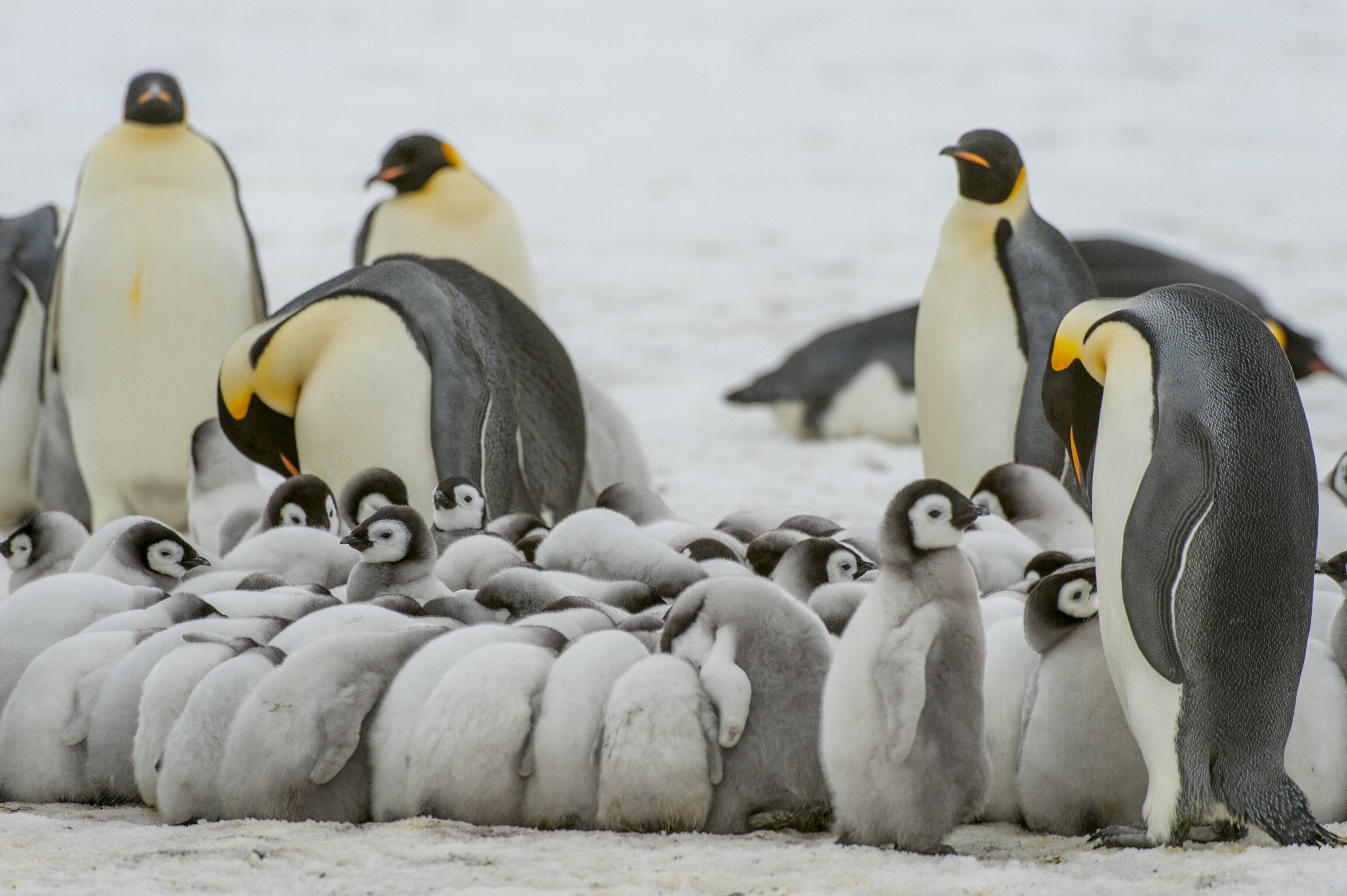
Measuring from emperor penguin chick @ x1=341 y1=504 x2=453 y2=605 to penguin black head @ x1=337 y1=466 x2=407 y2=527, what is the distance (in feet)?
1.45

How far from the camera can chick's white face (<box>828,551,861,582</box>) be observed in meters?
2.81

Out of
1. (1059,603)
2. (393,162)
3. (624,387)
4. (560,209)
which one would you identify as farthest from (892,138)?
(1059,603)

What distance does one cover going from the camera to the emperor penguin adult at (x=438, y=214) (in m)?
5.08

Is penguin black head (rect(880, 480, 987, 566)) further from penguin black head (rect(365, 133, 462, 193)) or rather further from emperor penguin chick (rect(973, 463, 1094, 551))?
penguin black head (rect(365, 133, 462, 193))

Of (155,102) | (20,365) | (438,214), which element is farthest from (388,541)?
(20,365)

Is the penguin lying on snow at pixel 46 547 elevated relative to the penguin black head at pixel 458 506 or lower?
lower

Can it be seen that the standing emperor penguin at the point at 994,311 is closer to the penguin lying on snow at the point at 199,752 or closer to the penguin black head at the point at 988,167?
the penguin black head at the point at 988,167

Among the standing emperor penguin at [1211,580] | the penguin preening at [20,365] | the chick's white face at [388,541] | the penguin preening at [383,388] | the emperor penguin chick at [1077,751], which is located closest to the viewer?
the standing emperor penguin at [1211,580]

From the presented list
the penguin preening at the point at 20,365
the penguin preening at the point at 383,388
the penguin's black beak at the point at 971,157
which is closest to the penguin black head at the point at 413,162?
the penguin preening at the point at 383,388

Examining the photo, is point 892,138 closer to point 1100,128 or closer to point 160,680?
point 1100,128

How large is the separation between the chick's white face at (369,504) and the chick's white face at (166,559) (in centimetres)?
41

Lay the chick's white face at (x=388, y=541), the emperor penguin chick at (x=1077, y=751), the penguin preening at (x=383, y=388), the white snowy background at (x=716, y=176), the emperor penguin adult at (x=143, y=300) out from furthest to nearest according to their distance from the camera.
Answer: the emperor penguin adult at (x=143, y=300)
the penguin preening at (x=383, y=388)
the chick's white face at (x=388, y=541)
the emperor penguin chick at (x=1077, y=751)
the white snowy background at (x=716, y=176)

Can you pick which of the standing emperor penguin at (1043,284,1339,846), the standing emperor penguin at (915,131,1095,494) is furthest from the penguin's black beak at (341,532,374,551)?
the standing emperor penguin at (915,131,1095,494)

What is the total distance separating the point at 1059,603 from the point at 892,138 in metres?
16.4
